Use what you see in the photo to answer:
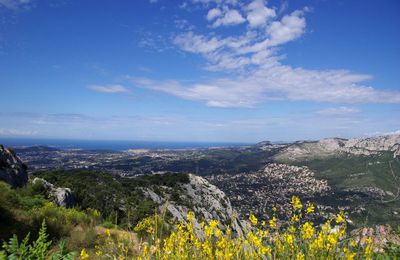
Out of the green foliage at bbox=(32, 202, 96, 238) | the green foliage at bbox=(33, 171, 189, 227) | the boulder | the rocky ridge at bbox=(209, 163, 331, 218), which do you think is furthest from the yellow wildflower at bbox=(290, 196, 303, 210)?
the rocky ridge at bbox=(209, 163, 331, 218)

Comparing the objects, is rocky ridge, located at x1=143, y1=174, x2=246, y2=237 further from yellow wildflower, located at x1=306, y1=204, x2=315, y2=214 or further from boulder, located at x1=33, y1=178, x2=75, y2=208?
yellow wildflower, located at x1=306, y1=204, x2=315, y2=214

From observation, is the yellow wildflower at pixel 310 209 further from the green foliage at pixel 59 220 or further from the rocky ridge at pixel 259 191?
the rocky ridge at pixel 259 191

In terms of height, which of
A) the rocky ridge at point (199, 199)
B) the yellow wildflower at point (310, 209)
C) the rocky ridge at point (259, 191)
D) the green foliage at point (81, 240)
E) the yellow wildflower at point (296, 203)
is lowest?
the rocky ridge at point (259, 191)

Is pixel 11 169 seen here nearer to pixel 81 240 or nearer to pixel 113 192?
pixel 81 240

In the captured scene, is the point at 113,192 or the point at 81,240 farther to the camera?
the point at 113,192

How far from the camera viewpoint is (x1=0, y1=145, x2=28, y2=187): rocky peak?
15.3 metres

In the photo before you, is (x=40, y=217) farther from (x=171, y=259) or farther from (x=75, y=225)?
(x=171, y=259)

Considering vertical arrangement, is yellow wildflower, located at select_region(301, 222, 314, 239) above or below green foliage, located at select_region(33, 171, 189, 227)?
above

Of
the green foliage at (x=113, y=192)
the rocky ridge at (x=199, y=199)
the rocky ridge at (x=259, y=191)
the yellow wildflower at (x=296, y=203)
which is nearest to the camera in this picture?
the yellow wildflower at (x=296, y=203)

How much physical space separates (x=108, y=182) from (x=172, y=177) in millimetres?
8949

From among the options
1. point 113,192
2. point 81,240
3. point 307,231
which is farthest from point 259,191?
point 307,231

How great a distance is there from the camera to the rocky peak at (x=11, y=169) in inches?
602

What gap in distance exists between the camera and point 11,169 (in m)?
16.1

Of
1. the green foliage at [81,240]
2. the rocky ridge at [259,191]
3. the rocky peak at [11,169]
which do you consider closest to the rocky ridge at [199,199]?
the rocky ridge at [259,191]
